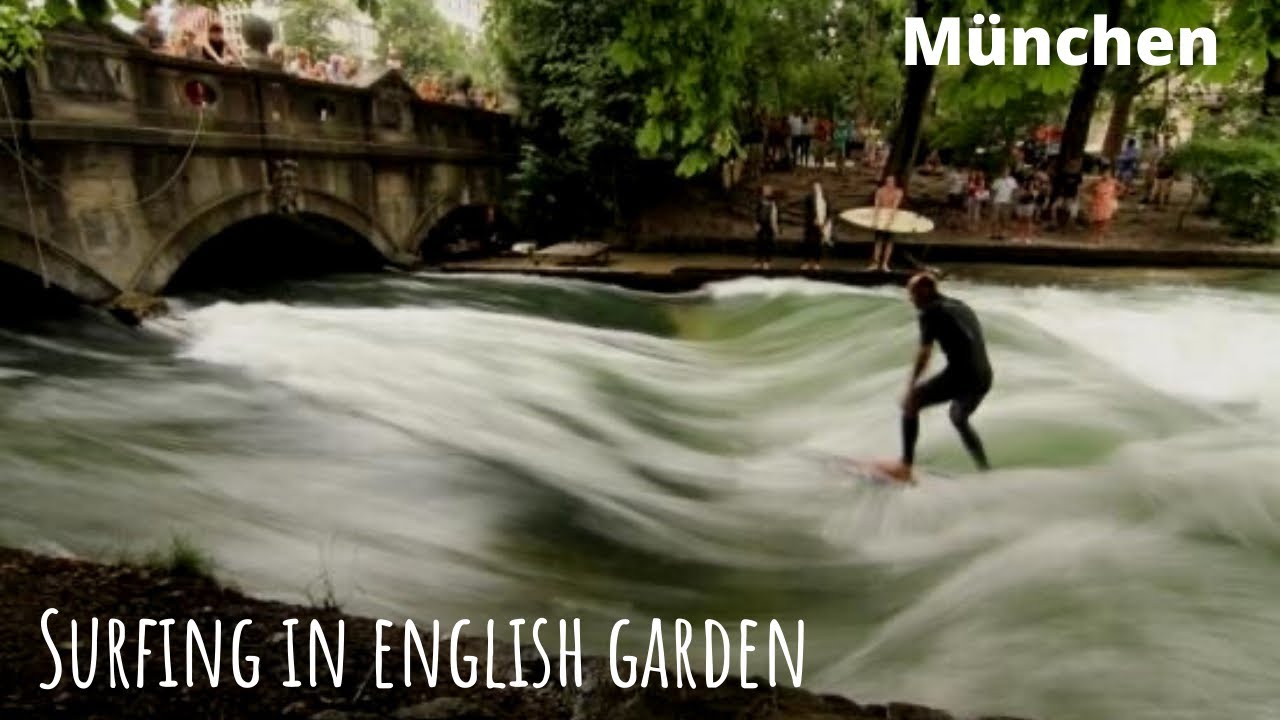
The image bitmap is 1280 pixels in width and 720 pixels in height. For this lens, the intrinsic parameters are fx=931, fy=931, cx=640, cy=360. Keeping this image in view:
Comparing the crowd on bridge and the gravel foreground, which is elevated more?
the crowd on bridge

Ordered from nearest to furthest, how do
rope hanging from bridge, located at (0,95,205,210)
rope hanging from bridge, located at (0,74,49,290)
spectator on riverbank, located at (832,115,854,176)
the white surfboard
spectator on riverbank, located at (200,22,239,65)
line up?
rope hanging from bridge, located at (0,74,49,290) → rope hanging from bridge, located at (0,95,205,210) → spectator on riverbank, located at (200,22,239,65) → the white surfboard → spectator on riverbank, located at (832,115,854,176)

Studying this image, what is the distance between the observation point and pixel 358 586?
5.40 m

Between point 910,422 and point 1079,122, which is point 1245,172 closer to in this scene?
point 1079,122

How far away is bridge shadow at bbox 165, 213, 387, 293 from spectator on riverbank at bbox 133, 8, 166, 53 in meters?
3.66

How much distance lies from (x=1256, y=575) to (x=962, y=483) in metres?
2.18

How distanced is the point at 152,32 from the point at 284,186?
9.89ft

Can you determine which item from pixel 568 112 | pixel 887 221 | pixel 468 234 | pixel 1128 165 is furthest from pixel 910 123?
pixel 1128 165

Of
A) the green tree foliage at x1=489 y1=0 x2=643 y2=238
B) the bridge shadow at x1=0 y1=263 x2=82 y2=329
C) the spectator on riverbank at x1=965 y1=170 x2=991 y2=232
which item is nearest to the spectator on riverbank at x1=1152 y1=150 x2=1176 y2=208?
the spectator on riverbank at x1=965 y1=170 x2=991 y2=232

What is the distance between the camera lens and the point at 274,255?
2036cm

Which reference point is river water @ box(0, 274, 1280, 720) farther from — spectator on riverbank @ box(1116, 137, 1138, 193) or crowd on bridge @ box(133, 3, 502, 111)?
spectator on riverbank @ box(1116, 137, 1138, 193)

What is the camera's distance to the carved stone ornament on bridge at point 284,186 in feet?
50.8

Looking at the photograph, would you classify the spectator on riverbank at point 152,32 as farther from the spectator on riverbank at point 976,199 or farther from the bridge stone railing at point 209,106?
the spectator on riverbank at point 976,199

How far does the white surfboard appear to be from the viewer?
17359 millimetres

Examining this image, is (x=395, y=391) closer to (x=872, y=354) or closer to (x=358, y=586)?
(x=358, y=586)
